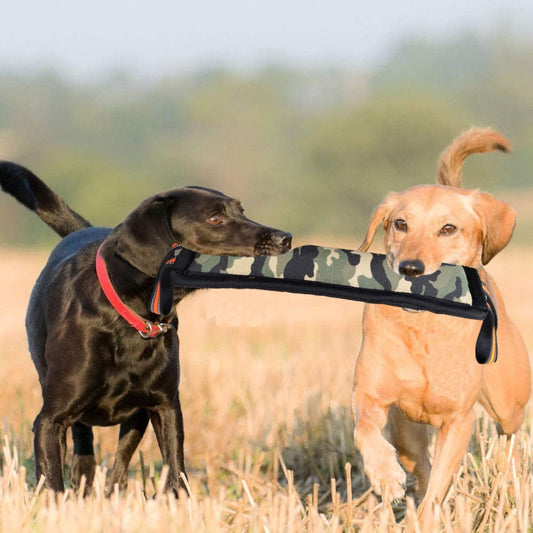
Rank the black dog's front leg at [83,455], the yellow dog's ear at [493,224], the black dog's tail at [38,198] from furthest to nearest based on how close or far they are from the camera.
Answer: the black dog's tail at [38,198]
the black dog's front leg at [83,455]
the yellow dog's ear at [493,224]

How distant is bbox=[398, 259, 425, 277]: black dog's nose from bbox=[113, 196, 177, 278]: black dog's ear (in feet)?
3.52

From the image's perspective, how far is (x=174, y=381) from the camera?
Answer: 4504 mm

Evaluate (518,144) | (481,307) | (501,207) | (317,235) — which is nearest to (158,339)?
(481,307)

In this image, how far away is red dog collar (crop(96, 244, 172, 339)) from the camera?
14.0 ft

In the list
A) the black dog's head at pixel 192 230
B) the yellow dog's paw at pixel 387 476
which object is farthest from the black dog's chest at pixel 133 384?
the yellow dog's paw at pixel 387 476

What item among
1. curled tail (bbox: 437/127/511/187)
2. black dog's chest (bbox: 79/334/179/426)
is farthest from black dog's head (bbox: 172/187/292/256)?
curled tail (bbox: 437/127/511/187)

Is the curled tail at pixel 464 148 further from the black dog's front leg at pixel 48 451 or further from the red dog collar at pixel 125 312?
the black dog's front leg at pixel 48 451

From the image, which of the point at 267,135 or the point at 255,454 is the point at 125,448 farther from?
the point at 267,135

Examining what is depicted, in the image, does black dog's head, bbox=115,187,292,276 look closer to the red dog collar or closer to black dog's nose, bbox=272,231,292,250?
black dog's nose, bbox=272,231,292,250

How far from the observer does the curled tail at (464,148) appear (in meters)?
5.31

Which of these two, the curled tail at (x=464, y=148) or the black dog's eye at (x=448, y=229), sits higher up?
the curled tail at (x=464, y=148)

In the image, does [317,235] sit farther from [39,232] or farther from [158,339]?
[158,339]

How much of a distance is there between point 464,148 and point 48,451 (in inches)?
114

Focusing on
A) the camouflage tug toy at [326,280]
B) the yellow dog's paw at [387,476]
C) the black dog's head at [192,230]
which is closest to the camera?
the yellow dog's paw at [387,476]
